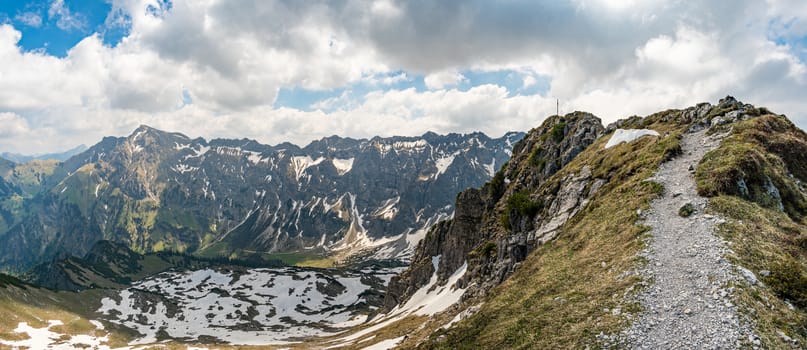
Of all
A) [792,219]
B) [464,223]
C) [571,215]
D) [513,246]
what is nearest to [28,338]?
[464,223]

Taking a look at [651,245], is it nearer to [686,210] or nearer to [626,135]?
[686,210]

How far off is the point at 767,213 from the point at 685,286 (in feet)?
44.7

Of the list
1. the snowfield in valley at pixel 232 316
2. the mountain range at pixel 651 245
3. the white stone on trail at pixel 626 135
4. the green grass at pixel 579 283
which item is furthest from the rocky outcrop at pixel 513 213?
the snowfield in valley at pixel 232 316

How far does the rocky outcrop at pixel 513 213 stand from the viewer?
53812 mm

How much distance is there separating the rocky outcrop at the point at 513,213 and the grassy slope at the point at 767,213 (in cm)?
1575

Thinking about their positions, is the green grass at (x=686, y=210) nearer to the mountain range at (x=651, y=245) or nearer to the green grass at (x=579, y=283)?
the mountain range at (x=651, y=245)

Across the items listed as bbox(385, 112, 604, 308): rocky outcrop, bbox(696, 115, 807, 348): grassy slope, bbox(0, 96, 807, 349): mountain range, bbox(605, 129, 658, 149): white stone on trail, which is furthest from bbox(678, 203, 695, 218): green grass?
bbox(605, 129, 658, 149): white stone on trail

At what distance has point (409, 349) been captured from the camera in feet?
140

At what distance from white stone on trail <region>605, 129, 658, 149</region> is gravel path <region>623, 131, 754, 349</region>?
29623 millimetres

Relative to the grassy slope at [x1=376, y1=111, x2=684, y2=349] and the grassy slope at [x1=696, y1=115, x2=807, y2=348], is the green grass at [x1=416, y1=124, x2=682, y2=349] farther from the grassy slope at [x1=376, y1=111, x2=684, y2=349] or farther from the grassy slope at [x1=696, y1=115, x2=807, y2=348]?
the grassy slope at [x1=696, y1=115, x2=807, y2=348]

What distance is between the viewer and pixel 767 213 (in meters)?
31.0

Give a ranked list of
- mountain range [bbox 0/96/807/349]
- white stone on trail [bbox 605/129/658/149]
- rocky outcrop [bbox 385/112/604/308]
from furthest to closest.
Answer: white stone on trail [bbox 605/129/658/149], rocky outcrop [bbox 385/112/604/308], mountain range [bbox 0/96/807/349]

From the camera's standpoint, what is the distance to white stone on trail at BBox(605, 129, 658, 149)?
207 ft

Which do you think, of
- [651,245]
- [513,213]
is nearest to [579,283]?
[651,245]
